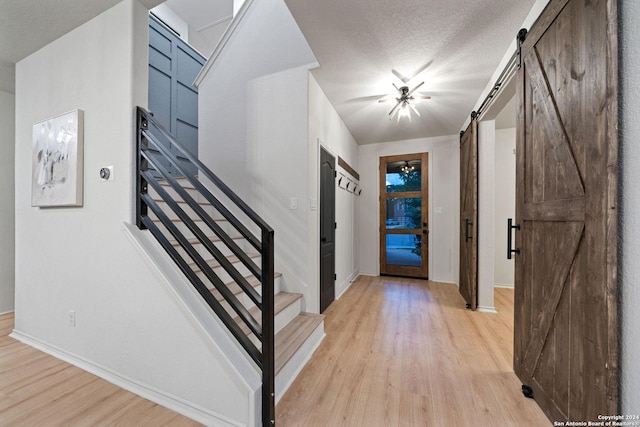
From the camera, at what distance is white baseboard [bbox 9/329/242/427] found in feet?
4.38

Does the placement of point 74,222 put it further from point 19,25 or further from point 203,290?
point 19,25

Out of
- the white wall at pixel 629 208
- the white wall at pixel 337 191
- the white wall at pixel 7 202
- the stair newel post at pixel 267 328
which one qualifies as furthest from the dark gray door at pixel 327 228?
the white wall at pixel 7 202

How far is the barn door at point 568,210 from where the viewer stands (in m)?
0.96

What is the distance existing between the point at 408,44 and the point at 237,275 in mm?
2298

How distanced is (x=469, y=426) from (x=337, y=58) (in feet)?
9.57

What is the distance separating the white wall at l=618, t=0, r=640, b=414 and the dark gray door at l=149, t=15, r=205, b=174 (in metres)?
3.42

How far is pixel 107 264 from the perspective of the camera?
171cm

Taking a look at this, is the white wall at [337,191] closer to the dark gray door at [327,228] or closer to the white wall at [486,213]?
the dark gray door at [327,228]

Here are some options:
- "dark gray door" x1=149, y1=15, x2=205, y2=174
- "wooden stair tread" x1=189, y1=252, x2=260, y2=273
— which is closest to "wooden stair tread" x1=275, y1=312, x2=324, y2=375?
"wooden stair tread" x1=189, y1=252, x2=260, y2=273

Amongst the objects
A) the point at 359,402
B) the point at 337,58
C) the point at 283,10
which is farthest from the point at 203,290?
the point at 283,10

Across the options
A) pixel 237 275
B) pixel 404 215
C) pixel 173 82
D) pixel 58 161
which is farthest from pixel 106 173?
pixel 404 215

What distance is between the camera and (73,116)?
1858mm

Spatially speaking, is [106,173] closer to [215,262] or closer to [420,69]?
[215,262]

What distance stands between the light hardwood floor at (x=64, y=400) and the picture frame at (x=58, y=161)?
1.24m
